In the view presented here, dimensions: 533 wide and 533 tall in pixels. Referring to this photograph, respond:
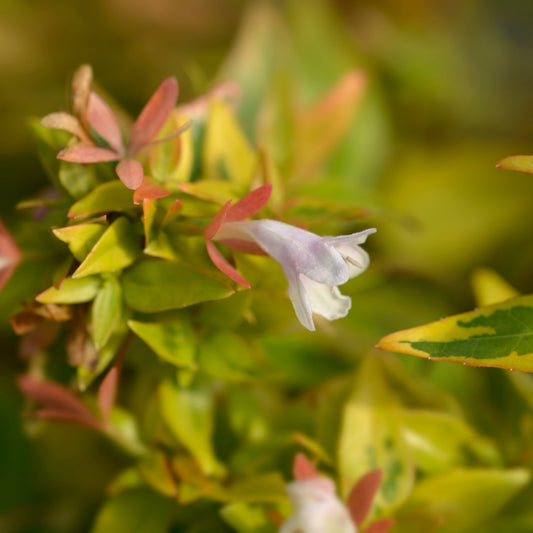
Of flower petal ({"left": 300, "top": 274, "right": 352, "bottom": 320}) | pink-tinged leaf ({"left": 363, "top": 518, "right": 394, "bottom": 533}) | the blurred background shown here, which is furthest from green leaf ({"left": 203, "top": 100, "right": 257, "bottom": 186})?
→ pink-tinged leaf ({"left": 363, "top": 518, "right": 394, "bottom": 533})

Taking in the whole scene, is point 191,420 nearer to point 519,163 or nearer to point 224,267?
point 224,267

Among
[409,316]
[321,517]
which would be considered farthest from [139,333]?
[409,316]

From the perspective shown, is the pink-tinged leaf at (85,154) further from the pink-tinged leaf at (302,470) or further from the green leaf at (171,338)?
the pink-tinged leaf at (302,470)

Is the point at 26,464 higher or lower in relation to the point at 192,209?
lower

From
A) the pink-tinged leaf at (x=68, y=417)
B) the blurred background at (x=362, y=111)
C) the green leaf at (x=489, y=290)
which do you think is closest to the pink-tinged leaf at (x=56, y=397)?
the pink-tinged leaf at (x=68, y=417)

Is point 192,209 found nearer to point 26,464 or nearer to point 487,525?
point 487,525

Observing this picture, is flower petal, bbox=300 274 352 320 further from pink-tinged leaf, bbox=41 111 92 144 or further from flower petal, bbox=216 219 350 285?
pink-tinged leaf, bbox=41 111 92 144
